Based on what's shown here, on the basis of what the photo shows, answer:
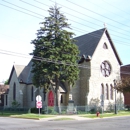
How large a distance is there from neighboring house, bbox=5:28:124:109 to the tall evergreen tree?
3561 millimetres

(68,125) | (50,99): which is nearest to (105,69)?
(50,99)

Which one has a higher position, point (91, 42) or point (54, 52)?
point (91, 42)

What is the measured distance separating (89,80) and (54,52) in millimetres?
10766

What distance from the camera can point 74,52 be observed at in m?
41.6

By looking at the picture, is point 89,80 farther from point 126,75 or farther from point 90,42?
point 126,75

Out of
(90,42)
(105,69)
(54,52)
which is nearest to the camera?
(54,52)

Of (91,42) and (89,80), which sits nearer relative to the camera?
(89,80)

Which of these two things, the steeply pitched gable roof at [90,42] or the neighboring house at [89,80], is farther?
the steeply pitched gable roof at [90,42]

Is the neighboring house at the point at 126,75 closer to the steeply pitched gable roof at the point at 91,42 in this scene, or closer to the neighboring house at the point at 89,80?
the neighboring house at the point at 89,80

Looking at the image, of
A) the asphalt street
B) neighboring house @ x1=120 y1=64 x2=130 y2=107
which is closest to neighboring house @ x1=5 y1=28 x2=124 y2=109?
neighboring house @ x1=120 y1=64 x2=130 y2=107

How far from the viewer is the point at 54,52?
39250mm

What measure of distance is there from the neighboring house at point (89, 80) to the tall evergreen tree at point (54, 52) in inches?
140

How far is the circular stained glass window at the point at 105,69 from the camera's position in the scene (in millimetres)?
50344

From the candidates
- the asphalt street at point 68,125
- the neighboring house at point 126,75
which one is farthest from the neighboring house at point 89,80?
the asphalt street at point 68,125
